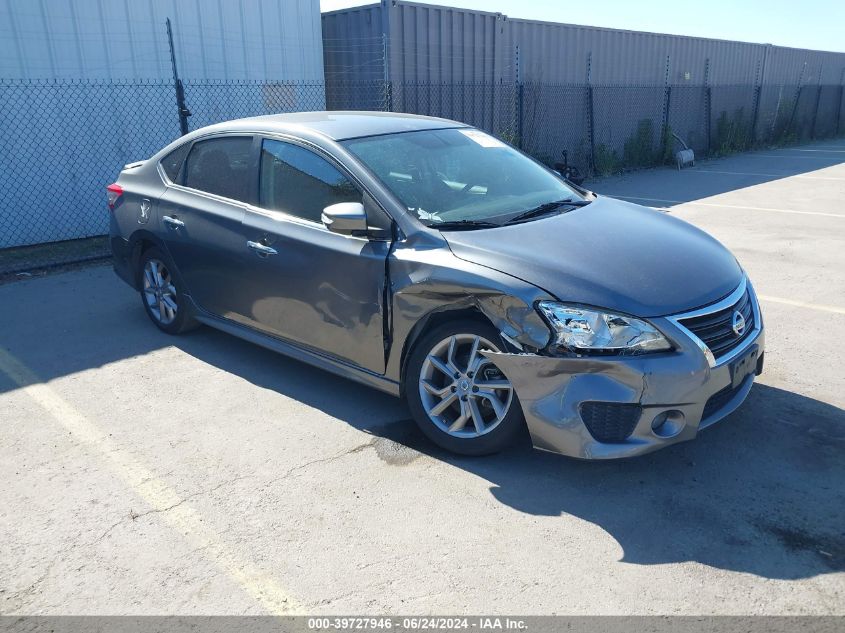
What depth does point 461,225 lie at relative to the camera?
3812 mm

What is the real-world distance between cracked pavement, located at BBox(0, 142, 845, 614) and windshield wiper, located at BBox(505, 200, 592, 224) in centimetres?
126

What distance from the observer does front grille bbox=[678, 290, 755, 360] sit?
331 cm

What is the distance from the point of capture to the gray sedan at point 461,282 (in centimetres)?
320

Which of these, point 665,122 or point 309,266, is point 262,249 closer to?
point 309,266

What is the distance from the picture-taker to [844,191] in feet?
42.0

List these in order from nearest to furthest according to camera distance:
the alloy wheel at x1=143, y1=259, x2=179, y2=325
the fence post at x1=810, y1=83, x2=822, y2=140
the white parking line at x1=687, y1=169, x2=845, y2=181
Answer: the alloy wheel at x1=143, y1=259, x2=179, y2=325 → the white parking line at x1=687, y1=169, x2=845, y2=181 → the fence post at x1=810, y1=83, x2=822, y2=140

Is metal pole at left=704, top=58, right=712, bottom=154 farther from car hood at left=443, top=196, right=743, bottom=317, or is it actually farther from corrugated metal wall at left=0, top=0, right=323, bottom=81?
car hood at left=443, top=196, right=743, bottom=317

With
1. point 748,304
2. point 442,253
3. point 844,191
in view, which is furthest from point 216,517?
point 844,191

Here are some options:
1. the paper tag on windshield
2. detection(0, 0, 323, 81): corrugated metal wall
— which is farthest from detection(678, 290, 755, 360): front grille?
detection(0, 0, 323, 81): corrugated metal wall

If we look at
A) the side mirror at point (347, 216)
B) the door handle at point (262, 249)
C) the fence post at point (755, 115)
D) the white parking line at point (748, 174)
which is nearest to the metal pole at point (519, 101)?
the white parking line at point (748, 174)

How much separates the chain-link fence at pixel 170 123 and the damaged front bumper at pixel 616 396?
22.1 feet

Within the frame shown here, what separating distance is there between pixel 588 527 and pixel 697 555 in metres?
0.45

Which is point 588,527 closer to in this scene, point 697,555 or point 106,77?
point 697,555

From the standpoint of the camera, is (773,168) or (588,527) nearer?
(588,527)
